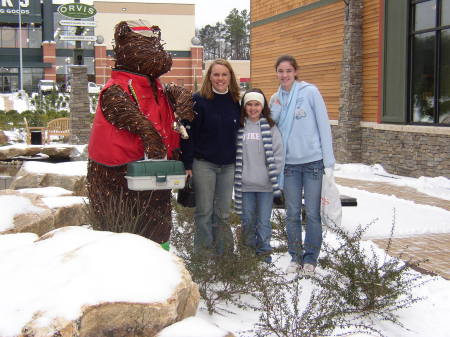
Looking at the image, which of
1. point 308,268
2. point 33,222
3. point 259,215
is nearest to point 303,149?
point 259,215

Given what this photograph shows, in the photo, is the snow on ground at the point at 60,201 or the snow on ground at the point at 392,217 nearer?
the snow on ground at the point at 60,201

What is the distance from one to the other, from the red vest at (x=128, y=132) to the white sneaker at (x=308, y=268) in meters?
1.37

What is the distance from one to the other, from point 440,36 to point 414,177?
265 centimetres

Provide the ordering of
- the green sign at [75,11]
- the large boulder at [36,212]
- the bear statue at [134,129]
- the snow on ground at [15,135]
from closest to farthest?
the bear statue at [134,129], the large boulder at [36,212], the green sign at [75,11], the snow on ground at [15,135]

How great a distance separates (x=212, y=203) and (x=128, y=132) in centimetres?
96

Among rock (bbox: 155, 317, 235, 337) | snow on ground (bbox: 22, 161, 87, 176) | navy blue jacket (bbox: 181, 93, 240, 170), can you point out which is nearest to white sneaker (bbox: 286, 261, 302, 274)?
navy blue jacket (bbox: 181, 93, 240, 170)

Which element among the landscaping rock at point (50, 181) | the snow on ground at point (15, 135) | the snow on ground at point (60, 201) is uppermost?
the snow on ground at point (15, 135)

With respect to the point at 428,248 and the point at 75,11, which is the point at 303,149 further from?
the point at 75,11

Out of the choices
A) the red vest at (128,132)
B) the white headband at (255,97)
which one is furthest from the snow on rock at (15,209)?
the white headband at (255,97)

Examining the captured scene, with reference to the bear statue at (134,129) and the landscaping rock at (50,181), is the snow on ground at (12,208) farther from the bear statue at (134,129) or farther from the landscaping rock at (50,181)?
the landscaping rock at (50,181)

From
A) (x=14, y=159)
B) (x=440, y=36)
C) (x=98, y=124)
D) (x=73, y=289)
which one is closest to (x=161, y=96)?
(x=98, y=124)

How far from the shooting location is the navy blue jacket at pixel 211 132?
4.26 metres

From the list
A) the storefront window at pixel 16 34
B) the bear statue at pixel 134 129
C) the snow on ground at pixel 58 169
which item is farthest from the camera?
the storefront window at pixel 16 34

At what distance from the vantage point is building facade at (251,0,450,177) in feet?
33.7
